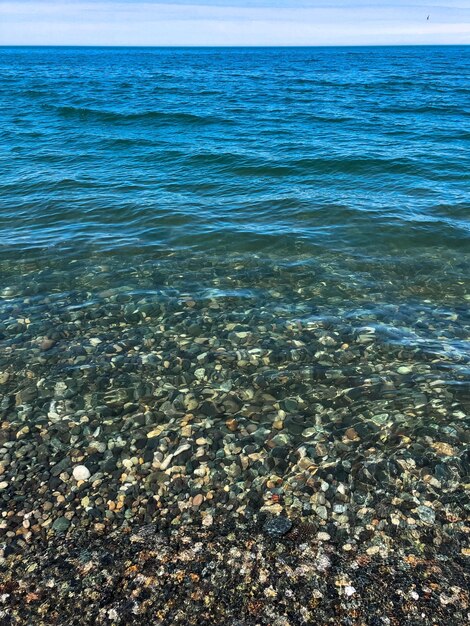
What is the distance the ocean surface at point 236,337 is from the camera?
20.9 feet

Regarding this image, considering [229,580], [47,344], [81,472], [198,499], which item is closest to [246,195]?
[47,344]

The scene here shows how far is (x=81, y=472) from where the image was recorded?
6555 mm

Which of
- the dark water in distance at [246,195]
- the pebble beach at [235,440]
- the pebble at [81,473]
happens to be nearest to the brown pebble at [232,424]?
the pebble beach at [235,440]

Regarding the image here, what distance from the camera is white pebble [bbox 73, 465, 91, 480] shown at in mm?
6471

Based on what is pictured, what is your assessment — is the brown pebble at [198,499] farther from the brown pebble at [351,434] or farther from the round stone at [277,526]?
the brown pebble at [351,434]

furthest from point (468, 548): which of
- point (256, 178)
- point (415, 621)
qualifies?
point (256, 178)

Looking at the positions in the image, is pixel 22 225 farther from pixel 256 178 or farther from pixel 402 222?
pixel 402 222

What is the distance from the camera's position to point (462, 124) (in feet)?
102

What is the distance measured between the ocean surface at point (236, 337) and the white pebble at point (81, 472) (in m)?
0.04

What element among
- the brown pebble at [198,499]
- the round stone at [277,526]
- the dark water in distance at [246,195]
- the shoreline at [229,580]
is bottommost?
the dark water in distance at [246,195]

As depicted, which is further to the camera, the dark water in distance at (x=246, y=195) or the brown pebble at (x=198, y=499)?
the dark water in distance at (x=246, y=195)

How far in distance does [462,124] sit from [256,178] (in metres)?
18.2

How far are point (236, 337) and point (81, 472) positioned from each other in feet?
13.9

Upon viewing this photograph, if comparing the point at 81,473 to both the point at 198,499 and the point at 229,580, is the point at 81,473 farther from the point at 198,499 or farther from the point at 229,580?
the point at 229,580
